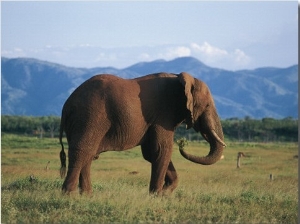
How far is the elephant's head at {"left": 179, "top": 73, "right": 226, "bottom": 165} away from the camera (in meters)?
12.1

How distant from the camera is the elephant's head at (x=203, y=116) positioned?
39.6ft

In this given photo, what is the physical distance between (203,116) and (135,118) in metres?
1.71

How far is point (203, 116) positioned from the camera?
40.9ft

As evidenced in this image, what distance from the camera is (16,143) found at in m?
56.7

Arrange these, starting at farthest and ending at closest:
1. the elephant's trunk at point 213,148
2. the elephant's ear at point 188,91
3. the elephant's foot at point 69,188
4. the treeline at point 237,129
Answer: the treeline at point 237,129, the elephant's trunk at point 213,148, the elephant's ear at point 188,91, the elephant's foot at point 69,188

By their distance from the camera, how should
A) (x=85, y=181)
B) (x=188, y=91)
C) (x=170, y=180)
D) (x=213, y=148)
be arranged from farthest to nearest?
1. (x=170, y=180)
2. (x=213, y=148)
3. (x=85, y=181)
4. (x=188, y=91)

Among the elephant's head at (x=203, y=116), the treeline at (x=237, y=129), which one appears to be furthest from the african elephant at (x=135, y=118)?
the treeline at (x=237, y=129)

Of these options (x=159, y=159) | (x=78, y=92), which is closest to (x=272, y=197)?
(x=159, y=159)

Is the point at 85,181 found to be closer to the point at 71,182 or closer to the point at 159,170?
the point at 71,182

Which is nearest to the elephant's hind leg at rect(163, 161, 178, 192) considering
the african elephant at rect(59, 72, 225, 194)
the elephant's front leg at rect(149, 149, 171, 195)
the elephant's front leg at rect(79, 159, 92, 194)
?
the african elephant at rect(59, 72, 225, 194)

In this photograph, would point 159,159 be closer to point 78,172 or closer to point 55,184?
point 78,172

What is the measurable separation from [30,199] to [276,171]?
78.2 feet

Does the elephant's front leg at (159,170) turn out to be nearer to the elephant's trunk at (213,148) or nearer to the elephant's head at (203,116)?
the elephant's head at (203,116)

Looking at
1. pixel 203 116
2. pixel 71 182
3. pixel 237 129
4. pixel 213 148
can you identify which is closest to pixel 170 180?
pixel 213 148
